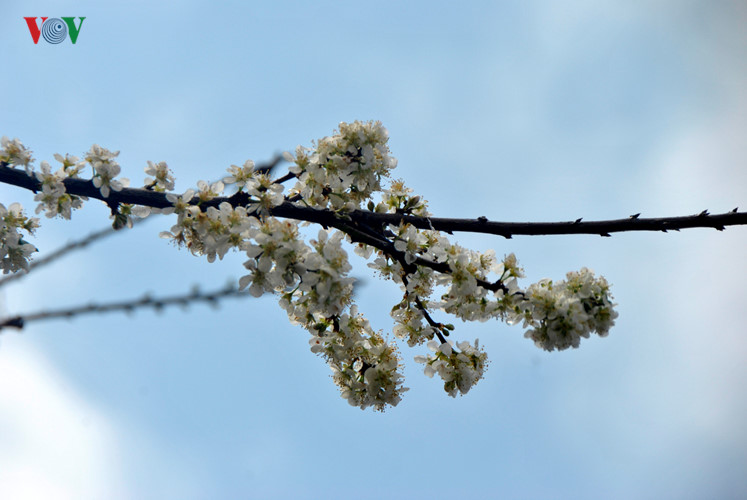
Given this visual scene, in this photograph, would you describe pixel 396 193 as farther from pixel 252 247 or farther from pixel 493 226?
pixel 252 247

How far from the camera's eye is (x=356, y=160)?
15.1 ft

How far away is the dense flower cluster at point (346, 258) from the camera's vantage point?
3.82 metres

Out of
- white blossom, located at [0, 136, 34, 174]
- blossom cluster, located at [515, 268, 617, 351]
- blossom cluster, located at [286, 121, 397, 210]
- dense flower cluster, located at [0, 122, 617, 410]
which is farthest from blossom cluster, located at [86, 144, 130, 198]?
blossom cluster, located at [515, 268, 617, 351]

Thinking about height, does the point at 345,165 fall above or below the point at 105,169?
above

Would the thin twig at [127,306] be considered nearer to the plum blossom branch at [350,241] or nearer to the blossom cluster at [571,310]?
the plum blossom branch at [350,241]

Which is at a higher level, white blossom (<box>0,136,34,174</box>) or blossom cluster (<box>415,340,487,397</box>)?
white blossom (<box>0,136,34,174</box>)

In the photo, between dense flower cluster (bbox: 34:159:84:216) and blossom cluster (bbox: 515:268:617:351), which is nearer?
blossom cluster (bbox: 515:268:617:351)

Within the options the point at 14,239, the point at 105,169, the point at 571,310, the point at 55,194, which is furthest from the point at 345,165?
the point at 14,239

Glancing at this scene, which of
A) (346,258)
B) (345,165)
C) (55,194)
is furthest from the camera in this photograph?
(345,165)

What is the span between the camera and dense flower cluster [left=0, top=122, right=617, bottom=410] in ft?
12.5

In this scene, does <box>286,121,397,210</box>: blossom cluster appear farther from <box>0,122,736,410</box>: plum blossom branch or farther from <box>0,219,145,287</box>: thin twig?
<box>0,219,145,287</box>: thin twig

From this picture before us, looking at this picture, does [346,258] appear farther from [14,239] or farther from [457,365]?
[14,239]

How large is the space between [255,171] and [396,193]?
48.1 inches

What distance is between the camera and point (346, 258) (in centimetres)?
371
